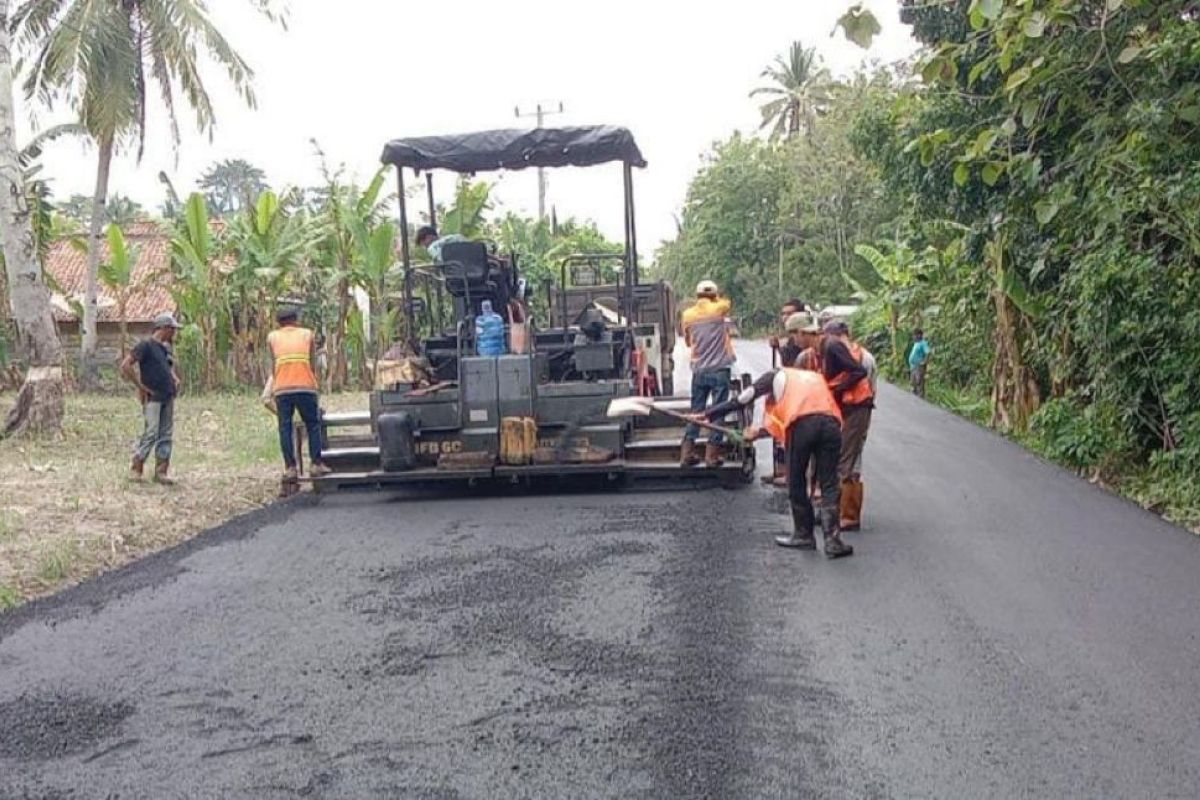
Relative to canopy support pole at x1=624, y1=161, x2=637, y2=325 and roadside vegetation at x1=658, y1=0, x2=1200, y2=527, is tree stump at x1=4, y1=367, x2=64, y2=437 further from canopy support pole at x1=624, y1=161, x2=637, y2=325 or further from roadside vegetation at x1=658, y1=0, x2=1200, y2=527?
roadside vegetation at x1=658, y1=0, x2=1200, y2=527

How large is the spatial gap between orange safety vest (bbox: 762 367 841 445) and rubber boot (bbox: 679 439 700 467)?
2.10 m

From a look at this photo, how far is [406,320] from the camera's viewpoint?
440 inches

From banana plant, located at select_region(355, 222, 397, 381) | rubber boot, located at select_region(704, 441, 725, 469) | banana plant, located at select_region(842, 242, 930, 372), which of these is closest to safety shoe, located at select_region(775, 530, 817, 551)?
rubber boot, located at select_region(704, 441, 725, 469)

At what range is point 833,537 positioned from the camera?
7.82 meters

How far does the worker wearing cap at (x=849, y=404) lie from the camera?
8648 mm

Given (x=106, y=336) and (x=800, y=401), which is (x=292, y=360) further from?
(x=106, y=336)

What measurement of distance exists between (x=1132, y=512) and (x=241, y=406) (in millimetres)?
15257

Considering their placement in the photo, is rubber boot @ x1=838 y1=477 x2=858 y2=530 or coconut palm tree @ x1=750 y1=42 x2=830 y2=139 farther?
coconut palm tree @ x1=750 y1=42 x2=830 y2=139

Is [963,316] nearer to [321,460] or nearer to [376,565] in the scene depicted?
[321,460]

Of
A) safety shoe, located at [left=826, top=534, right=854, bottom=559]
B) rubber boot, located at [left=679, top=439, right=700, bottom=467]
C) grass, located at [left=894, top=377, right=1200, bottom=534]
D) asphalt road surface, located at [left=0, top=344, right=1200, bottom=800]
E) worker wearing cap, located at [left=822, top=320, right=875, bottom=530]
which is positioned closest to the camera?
asphalt road surface, located at [left=0, top=344, right=1200, bottom=800]

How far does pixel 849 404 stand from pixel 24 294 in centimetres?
957

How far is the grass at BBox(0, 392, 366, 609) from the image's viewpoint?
26.5ft

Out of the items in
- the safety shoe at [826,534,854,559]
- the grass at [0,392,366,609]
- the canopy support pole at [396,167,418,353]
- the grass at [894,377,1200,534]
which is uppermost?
the canopy support pole at [396,167,418,353]

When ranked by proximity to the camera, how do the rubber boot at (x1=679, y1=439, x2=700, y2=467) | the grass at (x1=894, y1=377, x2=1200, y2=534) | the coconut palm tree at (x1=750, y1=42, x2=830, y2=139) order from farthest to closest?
the coconut palm tree at (x1=750, y1=42, x2=830, y2=139) < the rubber boot at (x1=679, y1=439, x2=700, y2=467) < the grass at (x1=894, y1=377, x2=1200, y2=534)
